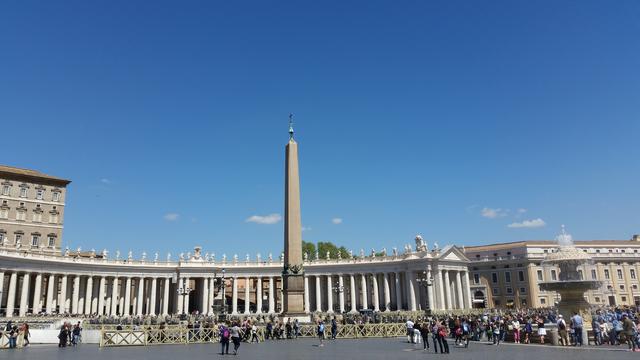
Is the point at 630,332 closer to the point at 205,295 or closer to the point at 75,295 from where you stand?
the point at 205,295

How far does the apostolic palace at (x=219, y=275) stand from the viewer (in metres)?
60.3

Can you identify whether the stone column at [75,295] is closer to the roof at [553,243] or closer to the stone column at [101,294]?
the stone column at [101,294]

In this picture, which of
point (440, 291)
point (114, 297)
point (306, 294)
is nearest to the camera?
point (114, 297)

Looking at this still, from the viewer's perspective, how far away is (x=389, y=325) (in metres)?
32.2

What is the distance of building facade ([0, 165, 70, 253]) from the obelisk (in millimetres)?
43866

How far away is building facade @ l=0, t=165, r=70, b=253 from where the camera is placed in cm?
6100

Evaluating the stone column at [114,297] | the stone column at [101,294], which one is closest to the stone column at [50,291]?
the stone column at [101,294]

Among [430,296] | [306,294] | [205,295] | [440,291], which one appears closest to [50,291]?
[205,295]

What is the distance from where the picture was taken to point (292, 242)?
3114cm

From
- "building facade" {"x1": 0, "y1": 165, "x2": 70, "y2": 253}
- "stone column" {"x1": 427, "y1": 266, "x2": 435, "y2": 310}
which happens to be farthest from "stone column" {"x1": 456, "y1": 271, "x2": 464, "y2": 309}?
"building facade" {"x1": 0, "y1": 165, "x2": 70, "y2": 253}

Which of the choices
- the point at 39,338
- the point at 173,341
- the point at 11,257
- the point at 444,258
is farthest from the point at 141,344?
the point at 444,258

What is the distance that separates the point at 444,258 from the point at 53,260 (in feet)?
165

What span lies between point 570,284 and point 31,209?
62037 mm

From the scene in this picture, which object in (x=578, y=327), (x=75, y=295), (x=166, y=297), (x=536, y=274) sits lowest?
(x=578, y=327)
